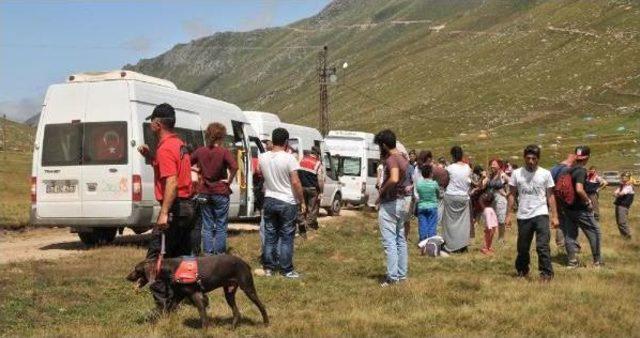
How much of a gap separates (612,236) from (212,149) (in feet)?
38.6

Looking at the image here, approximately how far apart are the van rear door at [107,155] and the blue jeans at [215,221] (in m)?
2.59

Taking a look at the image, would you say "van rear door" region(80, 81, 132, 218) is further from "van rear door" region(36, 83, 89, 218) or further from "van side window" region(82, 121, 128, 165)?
"van rear door" region(36, 83, 89, 218)

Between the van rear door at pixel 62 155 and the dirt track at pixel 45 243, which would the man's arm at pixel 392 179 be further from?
the van rear door at pixel 62 155

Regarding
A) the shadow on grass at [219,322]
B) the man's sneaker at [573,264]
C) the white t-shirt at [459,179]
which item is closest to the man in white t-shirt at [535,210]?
the man's sneaker at [573,264]

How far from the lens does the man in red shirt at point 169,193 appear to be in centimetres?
776

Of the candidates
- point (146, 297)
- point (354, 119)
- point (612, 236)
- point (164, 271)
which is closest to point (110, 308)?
point (146, 297)

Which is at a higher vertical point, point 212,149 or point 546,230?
point 212,149

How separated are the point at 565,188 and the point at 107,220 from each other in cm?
802

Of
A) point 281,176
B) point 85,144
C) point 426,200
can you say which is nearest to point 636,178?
point 426,200

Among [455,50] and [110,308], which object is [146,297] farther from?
[455,50]

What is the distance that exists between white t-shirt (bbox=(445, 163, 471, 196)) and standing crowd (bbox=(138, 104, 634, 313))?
0.02 meters

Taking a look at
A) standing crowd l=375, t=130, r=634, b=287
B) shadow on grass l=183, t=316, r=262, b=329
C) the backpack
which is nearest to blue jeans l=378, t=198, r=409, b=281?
standing crowd l=375, t=130, r=634, b=287

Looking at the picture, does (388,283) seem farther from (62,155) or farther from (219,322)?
(62,155)

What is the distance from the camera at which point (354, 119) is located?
16000cm
